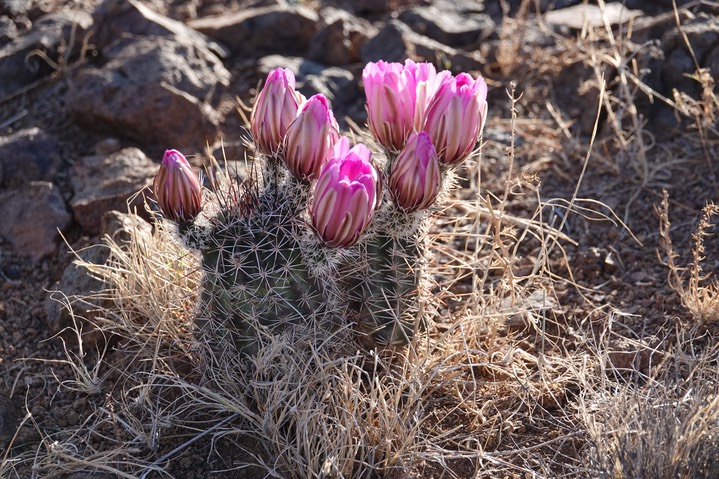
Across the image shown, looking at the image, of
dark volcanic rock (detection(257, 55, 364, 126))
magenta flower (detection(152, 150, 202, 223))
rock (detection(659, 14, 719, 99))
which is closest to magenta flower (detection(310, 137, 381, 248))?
magenta flower (detection(152, 150, 202, 223))

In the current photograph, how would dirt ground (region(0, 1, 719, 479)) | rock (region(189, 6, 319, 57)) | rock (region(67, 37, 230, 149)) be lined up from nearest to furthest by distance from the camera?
dirt ground (region(0, 1, 719, 479)) → rock (region(67, 37, 230, 149)) → rock (region(189, 6, 319, 57))

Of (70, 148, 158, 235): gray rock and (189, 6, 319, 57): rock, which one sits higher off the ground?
(70, 148, 158, 235): gray rock

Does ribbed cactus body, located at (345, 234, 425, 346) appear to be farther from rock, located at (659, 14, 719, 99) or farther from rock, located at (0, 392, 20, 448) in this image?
rock, located at (659, 14, 719, 99)

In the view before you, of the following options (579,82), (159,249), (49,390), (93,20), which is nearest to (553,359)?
(159,249)

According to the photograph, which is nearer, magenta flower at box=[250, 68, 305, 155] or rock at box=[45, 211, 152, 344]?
magenta flower at box=[250, 68, 305, 155]

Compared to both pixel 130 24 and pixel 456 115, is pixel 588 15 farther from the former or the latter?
pixel 456 115

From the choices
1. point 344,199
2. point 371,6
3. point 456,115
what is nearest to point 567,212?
point 456,115
